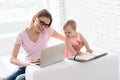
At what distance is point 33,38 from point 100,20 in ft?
3.78

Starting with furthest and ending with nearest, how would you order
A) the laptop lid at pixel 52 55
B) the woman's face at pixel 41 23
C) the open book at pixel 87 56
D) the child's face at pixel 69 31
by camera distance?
the child's face at pixel 69 31
the woman's face at pixel 41 23
the open book at pixel 87 56
the laptop lid at pixel 52 55

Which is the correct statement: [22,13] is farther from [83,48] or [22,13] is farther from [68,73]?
[68,73]

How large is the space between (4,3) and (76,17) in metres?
1.32

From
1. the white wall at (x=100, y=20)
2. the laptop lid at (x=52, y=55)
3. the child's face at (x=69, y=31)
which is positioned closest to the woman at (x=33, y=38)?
the child's face at (x=69, y=31)

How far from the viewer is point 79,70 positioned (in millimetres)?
2385

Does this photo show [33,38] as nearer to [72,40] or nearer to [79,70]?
[72,40]

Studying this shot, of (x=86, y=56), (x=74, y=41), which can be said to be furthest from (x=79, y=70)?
(x=74, y=41)

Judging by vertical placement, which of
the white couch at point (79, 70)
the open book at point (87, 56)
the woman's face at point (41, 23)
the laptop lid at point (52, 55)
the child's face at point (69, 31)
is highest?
the woman's face at point (41, 23)

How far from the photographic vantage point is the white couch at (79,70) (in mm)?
2188

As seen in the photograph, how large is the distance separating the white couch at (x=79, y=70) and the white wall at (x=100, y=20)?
619 millimetres

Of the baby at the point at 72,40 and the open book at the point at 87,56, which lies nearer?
the open book at the point at 87,56

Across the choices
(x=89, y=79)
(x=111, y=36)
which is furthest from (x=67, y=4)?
(x=89, y=79)

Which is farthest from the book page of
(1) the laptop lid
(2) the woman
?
(2) the woman

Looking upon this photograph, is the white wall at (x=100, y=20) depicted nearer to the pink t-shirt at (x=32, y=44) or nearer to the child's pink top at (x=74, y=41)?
the child's pink top at (x=74, y=41)
